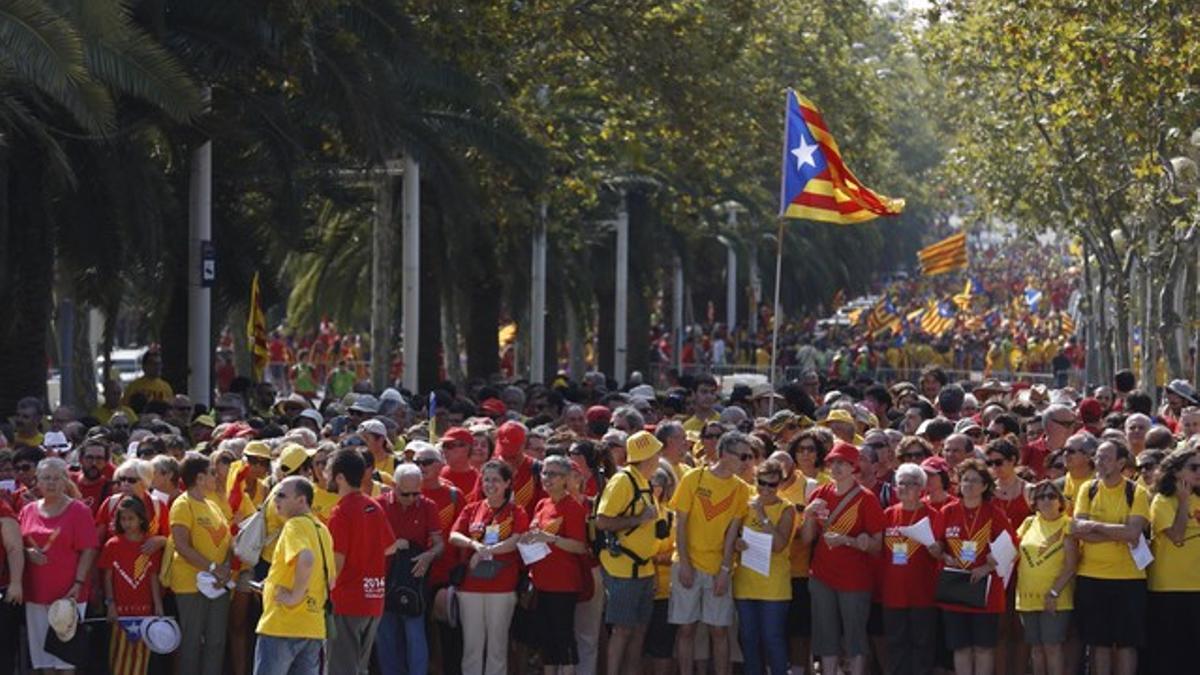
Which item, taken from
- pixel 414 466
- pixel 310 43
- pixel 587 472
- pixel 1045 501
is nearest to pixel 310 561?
pixel 414 466

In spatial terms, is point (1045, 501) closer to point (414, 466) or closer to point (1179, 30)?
point (414, 466)

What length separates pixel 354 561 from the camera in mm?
13438

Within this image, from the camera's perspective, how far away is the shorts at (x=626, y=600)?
49.0ft

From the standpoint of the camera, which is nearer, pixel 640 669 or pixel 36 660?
pixel 36 660

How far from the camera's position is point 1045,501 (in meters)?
14.5

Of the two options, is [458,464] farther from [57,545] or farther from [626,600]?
[57,545]

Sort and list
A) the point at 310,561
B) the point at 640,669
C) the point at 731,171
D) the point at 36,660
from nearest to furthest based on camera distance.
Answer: the point at 310,561, the point at 36,660, the point at 640,669, the point at 731,171

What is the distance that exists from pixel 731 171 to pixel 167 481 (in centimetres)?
2345

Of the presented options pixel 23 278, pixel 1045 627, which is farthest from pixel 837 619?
pixel 23 278

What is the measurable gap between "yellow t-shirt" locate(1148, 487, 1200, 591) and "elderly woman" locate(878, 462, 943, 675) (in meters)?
1.27

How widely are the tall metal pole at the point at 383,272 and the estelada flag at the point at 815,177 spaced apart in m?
9.68

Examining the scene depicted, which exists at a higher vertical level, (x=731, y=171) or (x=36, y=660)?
(x=731, y=171)

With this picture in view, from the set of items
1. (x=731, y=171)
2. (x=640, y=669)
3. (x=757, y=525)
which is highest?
(x=731, y=171)

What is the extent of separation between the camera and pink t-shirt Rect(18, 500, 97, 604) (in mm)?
14164
